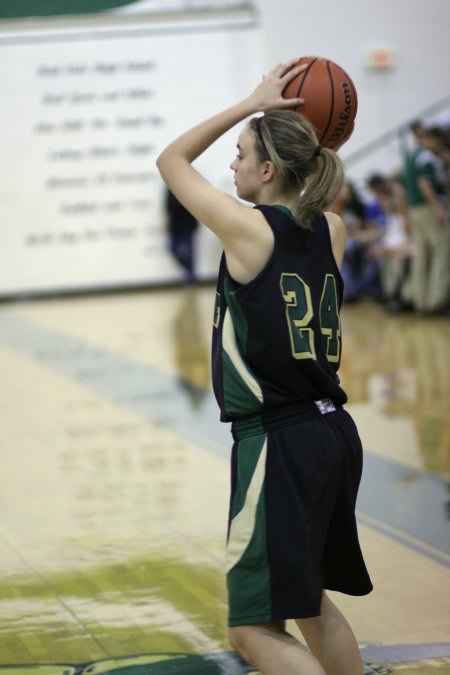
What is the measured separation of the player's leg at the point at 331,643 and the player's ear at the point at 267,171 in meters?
1.02

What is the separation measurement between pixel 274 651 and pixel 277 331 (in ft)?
2.31

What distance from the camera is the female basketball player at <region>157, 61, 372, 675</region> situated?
252cm

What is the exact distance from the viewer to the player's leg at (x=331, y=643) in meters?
2.70

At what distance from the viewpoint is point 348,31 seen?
16.8 m

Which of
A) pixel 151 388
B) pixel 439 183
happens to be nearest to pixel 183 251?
pixel 439 183

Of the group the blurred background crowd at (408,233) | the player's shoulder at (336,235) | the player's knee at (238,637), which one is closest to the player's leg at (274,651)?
the player's knee at (238,637)

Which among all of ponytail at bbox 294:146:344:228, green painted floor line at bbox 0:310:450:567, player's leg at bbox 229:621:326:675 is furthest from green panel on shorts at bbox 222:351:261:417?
green painted floor line at bbox 0:310:450:567

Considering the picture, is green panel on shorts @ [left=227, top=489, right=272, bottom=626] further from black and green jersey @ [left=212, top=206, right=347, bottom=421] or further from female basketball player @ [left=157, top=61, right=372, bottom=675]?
black and green jersey @ [left=212, top=206, right=347, bottom=421]

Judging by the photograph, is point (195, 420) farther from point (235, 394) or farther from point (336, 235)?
point (235, 394)

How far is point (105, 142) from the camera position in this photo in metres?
16.3

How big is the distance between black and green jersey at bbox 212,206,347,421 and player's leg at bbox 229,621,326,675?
0.48 m

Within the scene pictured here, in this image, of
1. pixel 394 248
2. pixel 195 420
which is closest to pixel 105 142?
pixel 394 248

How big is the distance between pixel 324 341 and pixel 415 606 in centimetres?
161

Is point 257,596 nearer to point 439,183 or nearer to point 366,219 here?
point 439,183
